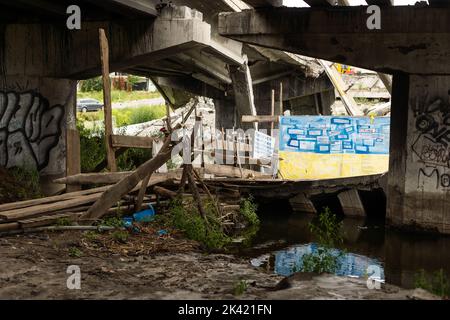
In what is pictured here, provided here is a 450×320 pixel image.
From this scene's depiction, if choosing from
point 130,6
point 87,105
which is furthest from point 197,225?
point 87,105

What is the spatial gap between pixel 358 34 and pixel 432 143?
2.84 m

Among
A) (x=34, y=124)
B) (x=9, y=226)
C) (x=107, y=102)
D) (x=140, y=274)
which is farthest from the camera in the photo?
(x=34, y=124)

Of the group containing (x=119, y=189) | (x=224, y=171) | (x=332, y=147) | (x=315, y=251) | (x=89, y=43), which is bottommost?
(x=315, y=251)

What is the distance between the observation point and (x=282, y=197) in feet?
53.4

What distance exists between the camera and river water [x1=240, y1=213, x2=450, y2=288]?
990 cm

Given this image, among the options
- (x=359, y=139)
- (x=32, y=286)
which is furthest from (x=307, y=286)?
(x=359, y=139)

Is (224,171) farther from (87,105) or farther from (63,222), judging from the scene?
(87,105)

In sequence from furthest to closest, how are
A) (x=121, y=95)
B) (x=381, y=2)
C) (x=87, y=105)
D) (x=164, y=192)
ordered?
(x=121, y=95) < (x=87, y=105) < (x=381, y=2) < (x=164, y=192)

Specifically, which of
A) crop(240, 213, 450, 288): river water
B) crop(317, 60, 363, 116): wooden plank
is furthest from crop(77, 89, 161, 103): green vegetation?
crop(240, 213, 450, 288): river water

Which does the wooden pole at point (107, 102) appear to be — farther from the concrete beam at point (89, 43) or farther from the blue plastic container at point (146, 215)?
the concrete beam at point (89, 43)

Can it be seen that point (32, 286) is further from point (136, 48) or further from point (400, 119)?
point (400, 119)

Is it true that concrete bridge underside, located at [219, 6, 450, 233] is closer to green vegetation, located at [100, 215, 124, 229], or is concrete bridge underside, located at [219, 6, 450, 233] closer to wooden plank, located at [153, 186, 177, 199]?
wooden plank, located at [153, 186, 177, 199]

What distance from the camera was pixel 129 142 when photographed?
35.5 feet
